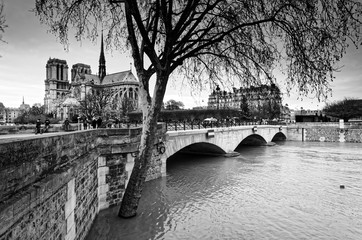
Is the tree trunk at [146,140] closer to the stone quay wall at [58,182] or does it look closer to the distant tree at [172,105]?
the stone quay wall at [58,182]

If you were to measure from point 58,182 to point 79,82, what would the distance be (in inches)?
4230

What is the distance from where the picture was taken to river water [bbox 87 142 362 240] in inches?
311

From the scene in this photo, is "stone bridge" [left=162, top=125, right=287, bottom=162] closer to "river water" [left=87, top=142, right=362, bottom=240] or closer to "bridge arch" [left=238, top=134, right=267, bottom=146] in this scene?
"bridge arch" [left=238, top=134, right=267, bottom=146]

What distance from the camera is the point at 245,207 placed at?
33.4ft

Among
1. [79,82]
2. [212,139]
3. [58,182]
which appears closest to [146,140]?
[58,182]

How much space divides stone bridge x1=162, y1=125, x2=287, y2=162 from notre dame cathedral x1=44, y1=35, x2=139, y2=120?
6428cm

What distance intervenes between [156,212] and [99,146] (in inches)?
137

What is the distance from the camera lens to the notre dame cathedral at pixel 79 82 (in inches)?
3807

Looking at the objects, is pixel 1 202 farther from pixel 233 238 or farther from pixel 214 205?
pixel 214 205

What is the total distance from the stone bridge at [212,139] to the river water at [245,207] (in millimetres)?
2137

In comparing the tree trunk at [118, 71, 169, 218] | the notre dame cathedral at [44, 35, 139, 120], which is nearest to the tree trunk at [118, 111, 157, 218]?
the tree trunk at [118, 71, 169, 218]

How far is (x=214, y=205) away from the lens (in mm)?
10477

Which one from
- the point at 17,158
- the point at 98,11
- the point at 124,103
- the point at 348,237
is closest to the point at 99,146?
the point at 98,11

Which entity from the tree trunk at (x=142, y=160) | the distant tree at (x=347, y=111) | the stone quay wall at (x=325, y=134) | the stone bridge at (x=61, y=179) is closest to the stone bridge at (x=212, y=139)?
the stone bridge at (x=61, y=179)
